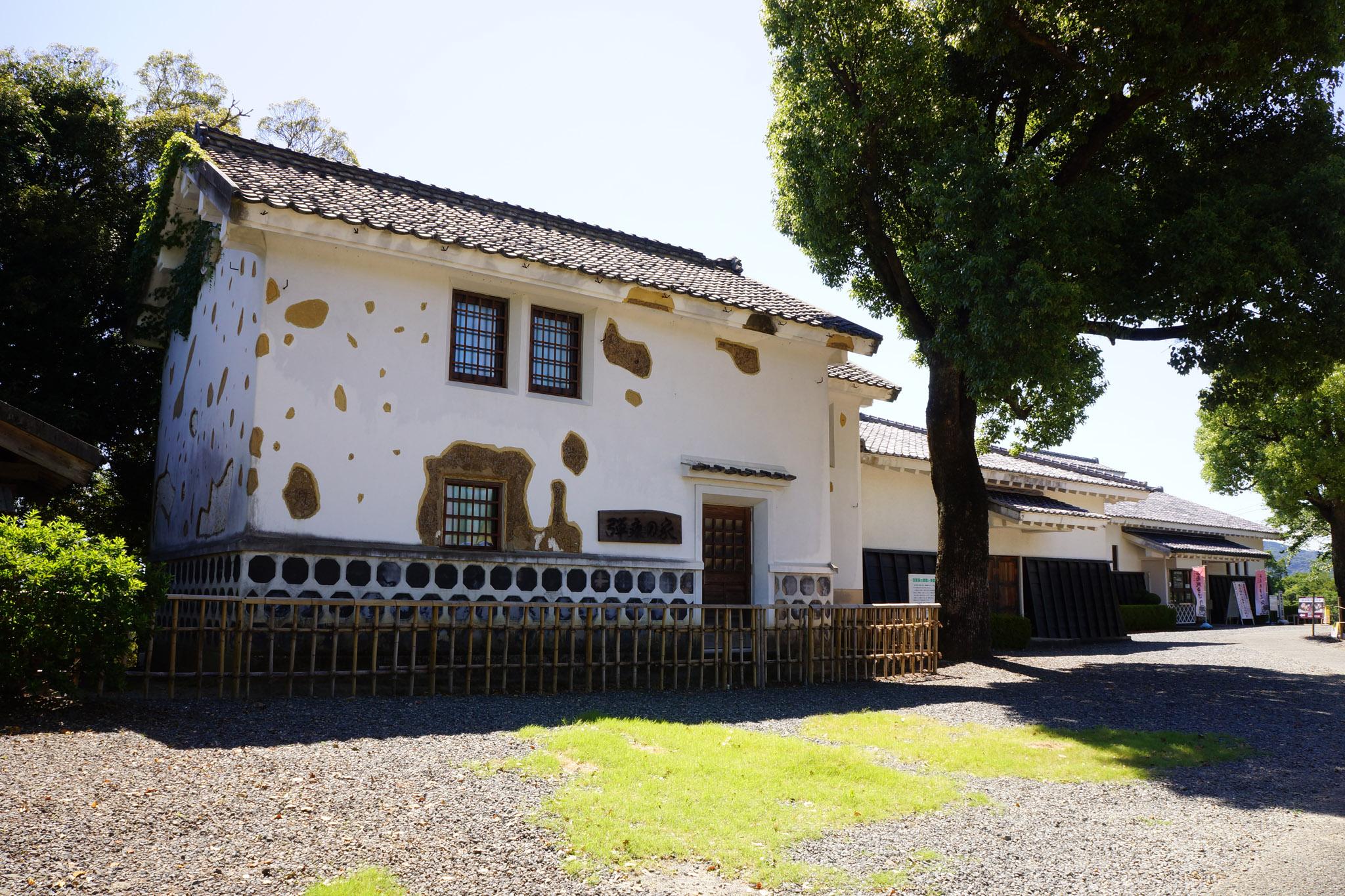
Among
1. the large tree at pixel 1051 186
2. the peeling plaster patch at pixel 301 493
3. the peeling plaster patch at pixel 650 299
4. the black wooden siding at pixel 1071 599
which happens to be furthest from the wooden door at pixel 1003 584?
the peeling plaster patch at pixel 301 493

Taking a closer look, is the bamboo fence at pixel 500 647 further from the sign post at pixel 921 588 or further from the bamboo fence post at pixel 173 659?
the sign post at pixel 921 588

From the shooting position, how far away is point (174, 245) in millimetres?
14695

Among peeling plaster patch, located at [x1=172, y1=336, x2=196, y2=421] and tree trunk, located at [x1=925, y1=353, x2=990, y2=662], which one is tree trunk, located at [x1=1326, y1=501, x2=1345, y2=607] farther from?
peeling plaster patch, located at [x1=172, y1=336, x2=196, y2=421]

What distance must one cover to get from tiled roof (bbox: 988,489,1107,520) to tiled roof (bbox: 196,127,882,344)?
8.24 meters

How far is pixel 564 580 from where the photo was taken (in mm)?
12391

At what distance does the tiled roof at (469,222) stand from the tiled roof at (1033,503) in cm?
824

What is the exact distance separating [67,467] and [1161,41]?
1443cm

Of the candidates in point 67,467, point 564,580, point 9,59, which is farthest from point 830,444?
point 9,59

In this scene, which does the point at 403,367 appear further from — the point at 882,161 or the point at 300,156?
the point at 882,161

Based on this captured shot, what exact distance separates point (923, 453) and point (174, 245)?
14.8 meters

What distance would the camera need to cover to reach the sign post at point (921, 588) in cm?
1670

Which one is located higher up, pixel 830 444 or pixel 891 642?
pixel 830 444

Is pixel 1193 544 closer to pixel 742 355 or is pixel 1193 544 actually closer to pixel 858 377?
pixel 858 377

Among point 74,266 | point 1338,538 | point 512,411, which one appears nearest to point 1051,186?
point 512,411
